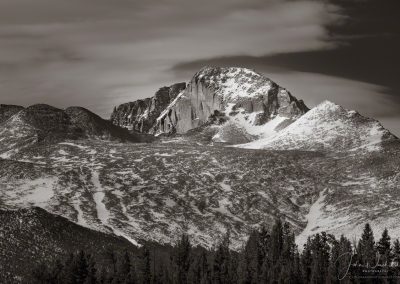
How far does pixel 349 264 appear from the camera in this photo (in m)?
199

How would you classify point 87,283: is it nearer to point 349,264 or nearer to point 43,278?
point 43,278

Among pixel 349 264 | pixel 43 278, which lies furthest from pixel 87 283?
pixel 349 264

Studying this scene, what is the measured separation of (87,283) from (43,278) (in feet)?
31.6

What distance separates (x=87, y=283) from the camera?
199 metres

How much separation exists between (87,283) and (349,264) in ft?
186

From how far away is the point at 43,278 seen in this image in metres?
200

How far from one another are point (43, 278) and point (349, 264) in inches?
2602
